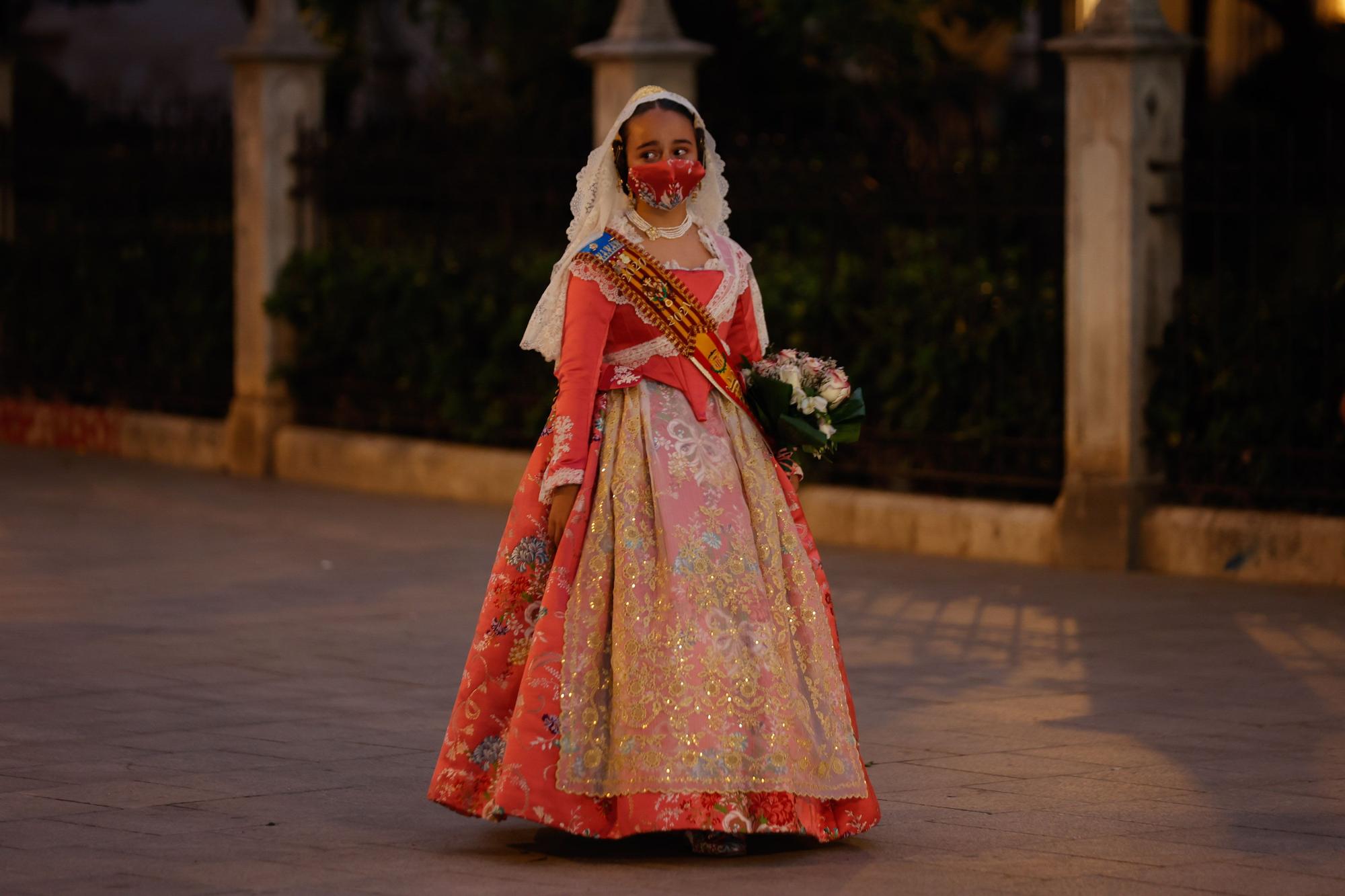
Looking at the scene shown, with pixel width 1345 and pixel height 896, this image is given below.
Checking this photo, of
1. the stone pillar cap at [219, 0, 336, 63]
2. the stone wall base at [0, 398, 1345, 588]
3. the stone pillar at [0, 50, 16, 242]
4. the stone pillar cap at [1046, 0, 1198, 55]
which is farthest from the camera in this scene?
the stone pillar at [0, 50, 16, 242]

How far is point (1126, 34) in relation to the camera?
10.3m

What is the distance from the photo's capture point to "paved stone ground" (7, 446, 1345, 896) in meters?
5.45

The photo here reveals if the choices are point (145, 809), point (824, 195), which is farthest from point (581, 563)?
point (824, 195)

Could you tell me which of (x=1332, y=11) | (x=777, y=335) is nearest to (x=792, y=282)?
(x=777, y=335)

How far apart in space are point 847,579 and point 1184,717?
3.14 meters

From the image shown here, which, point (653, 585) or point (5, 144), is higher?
point (5, 144)

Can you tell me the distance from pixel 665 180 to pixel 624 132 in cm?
18

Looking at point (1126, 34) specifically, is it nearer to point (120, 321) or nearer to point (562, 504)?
point (562, 504)

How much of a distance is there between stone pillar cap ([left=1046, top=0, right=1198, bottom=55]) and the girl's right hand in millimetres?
5300

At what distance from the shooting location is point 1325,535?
9.84m

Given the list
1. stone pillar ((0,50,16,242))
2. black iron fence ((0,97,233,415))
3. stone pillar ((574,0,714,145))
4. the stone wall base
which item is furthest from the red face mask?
stone pillar ((0,50,16,242))

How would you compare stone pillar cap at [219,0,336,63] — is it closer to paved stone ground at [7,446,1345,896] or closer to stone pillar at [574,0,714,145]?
stone pillar at [574,0,714,145]

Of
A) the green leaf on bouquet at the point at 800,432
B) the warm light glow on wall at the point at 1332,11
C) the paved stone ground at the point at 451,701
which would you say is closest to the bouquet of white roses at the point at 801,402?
the green leaf on bouquet at the point at 800,432
